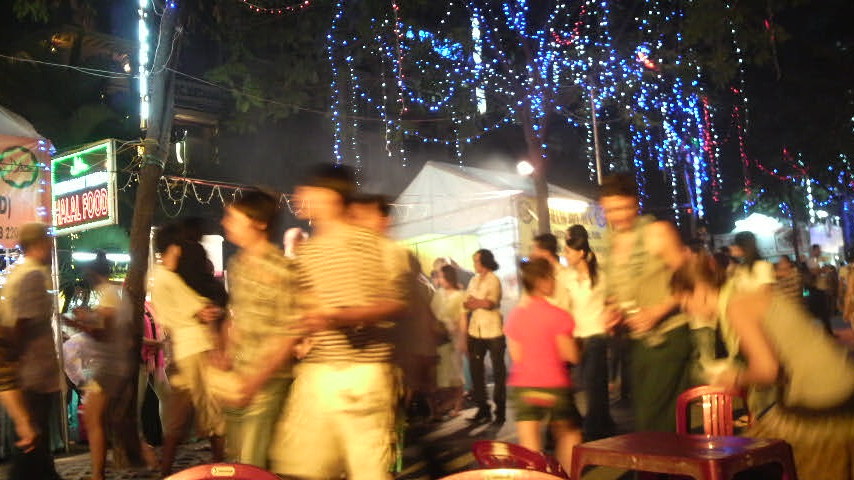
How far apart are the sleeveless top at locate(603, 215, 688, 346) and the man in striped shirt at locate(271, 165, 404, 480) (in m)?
1.86

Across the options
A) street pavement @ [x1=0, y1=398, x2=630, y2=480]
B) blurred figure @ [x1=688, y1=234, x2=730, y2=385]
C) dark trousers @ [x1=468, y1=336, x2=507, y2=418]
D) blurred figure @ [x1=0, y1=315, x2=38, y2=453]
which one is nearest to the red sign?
street pavement @ [x1=0, y1=398, x2=630, y2=480]

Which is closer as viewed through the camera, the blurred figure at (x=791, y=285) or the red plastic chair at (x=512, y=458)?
the red plastic chair at (x=512, y=458)

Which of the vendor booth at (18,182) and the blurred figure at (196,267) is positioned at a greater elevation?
the vendor booth at (18,182)

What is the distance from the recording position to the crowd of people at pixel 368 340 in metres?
3.23

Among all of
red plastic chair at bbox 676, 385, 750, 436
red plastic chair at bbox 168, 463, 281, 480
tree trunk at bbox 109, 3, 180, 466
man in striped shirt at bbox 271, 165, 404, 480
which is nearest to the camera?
red plastic chair at bbox 168, 463, 281, 480

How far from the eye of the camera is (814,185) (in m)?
29.3

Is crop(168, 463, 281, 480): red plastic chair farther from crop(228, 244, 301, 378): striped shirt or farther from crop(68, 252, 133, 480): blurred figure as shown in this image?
crop(68, 252, 133, 480): blurred figure

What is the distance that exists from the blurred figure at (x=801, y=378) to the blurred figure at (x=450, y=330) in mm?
5421

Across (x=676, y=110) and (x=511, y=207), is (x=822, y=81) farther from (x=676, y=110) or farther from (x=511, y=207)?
(x=511, y=207)

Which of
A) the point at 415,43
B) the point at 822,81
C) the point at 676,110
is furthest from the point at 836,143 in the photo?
the point at 415,43

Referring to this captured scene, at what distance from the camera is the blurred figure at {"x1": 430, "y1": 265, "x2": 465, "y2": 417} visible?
A: 898cm

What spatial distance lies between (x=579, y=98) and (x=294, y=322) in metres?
17.2

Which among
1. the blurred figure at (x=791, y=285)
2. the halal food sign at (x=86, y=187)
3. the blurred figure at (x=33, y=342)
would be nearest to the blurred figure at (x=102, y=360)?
the blurred figure at (x=33, y=342)

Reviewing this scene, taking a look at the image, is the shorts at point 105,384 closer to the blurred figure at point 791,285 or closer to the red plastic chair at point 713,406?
the red plastic chair at point 713,406
